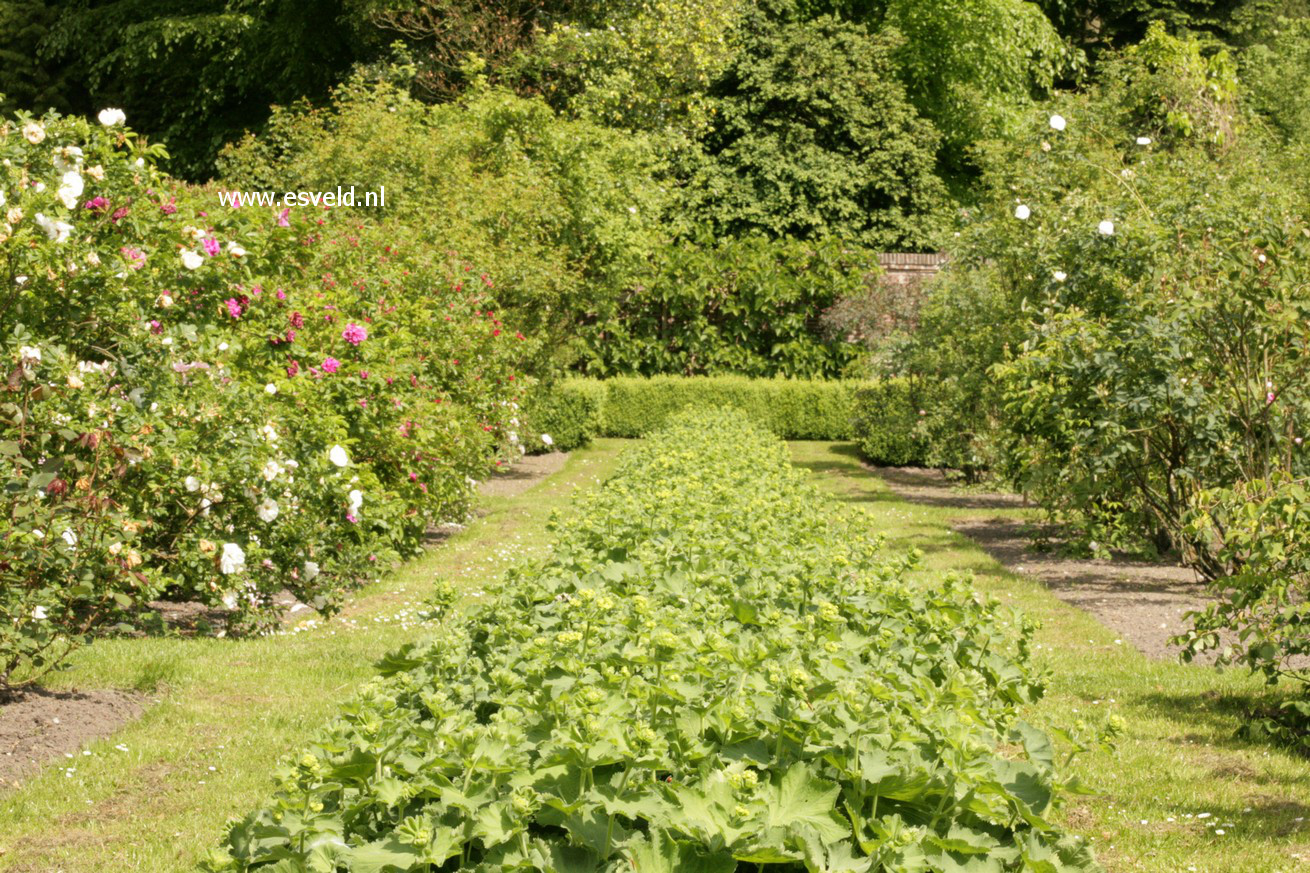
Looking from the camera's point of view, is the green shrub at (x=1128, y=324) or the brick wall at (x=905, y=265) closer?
the green shrub at (x=1128, y=324)

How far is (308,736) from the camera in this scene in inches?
193

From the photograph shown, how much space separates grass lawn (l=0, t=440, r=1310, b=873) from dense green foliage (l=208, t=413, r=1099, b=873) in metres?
0.47

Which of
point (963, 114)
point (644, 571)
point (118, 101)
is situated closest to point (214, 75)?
point (118, 101)

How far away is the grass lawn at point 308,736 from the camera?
418 cm

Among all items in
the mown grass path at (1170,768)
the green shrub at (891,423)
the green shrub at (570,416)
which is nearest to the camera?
the mown grass path at (1170,768)

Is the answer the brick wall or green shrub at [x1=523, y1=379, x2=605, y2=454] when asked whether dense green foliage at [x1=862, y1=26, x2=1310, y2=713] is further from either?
the brick wall

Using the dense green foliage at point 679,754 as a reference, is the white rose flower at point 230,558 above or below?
below

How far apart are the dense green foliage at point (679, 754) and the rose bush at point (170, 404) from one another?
2230 millimetres

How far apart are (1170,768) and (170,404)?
4466 mm

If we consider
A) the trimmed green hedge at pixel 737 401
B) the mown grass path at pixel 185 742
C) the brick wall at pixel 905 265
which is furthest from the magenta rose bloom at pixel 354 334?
the brick wall at pixel 905 265

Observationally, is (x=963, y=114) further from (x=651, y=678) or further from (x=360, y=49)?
(x=651, y=678)

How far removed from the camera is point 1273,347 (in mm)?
7539

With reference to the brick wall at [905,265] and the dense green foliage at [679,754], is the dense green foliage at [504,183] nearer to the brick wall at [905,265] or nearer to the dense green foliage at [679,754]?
the brick wall at [905,265]

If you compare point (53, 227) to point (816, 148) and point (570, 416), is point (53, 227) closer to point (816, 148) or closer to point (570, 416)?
point (570, 416)
